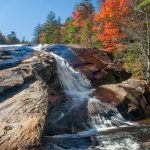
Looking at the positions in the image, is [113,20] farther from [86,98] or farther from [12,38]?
[12,38]

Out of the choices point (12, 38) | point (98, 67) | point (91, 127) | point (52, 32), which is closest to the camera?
point (91, 127)

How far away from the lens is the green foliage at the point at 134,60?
3089 cm

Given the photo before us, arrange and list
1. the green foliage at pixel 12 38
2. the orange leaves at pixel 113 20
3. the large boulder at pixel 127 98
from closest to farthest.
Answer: the large boulder at pixel 127 98 < the orange leaves at pixel 113 20 < the green foliage at pixel 12 38

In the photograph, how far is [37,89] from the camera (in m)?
17.1

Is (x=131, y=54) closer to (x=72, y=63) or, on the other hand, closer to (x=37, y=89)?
(x=72, y=63)

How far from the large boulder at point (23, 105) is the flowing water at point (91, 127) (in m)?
1.66

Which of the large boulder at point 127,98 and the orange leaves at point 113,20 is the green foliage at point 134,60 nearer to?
the orange leaves at point 113,20

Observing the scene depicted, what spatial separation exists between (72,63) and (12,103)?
1429 cm

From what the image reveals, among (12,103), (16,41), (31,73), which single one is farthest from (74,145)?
(16,41)

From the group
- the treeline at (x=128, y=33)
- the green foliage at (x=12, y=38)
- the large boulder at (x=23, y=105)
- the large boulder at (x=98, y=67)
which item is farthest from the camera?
the green foliage at (x=12, y=38)

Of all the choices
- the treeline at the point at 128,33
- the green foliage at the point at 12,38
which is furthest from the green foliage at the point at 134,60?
the green foliage at the point at 12,38

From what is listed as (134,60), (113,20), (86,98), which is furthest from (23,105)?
(113,20)

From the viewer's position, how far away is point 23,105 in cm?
1540

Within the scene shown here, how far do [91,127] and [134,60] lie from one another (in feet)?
48.3
